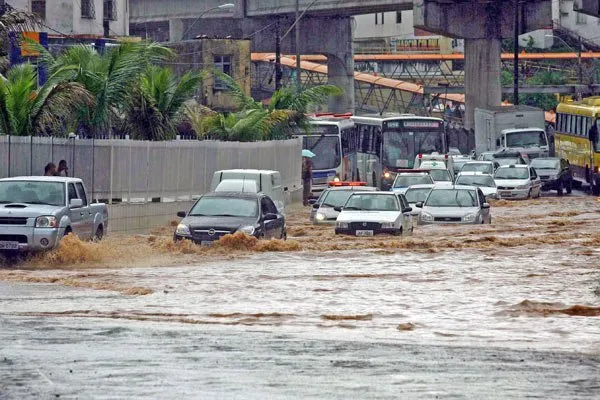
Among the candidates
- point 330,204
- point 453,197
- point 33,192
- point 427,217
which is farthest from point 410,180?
point 33,192

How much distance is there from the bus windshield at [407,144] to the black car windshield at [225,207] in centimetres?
3294

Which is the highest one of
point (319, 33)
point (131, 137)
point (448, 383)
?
point (319, 33)

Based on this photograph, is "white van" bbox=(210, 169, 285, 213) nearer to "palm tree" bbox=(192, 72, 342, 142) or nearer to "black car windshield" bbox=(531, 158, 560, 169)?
"palm tree" bbox=(192, 72, 342, 142)

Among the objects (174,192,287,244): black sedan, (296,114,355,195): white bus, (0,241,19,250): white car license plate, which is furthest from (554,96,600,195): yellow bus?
(0,241,19,250): white car license plate

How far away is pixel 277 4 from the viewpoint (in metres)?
78.6

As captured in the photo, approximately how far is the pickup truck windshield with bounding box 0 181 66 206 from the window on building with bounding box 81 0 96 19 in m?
53.4

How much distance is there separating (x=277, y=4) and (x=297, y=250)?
4860 cm

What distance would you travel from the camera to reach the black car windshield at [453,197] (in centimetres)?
3938

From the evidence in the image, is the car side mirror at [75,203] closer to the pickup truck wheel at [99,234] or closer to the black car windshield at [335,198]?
the pickup truck wheel at [99,234]

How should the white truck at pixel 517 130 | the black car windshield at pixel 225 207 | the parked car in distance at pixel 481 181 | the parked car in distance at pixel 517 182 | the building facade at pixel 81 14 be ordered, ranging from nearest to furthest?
the black car windshield at pixel 225 207 → the parked car in distance at pixel 481 181 → the parked car in distance at pixel 517 182 → the white truck at pixel 517 130 → the building facade at pixel 81 14

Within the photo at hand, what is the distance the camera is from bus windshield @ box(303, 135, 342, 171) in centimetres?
6222

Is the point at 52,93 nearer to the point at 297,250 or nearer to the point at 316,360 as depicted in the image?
the point at 297,250

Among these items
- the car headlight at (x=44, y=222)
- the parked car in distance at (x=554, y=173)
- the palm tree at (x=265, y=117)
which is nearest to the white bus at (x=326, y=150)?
the palm tree at (x=265, y=117)

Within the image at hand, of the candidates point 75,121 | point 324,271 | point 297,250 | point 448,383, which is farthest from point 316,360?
point 75,121
